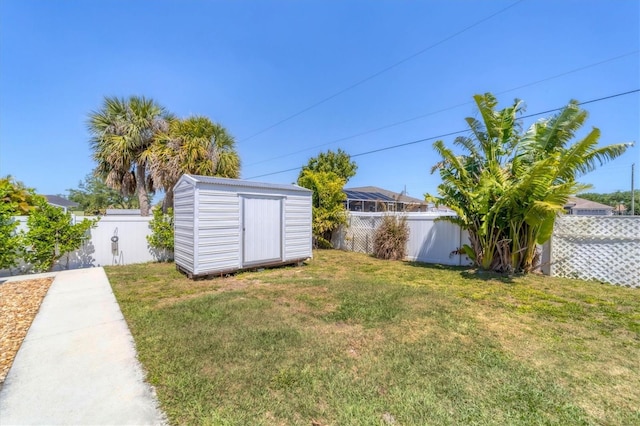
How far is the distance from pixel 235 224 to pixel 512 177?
270 inches

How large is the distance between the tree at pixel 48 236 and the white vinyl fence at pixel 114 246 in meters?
0.41

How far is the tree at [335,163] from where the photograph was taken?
21.2 m

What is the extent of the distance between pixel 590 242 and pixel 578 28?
218 inches

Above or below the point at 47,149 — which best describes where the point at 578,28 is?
above

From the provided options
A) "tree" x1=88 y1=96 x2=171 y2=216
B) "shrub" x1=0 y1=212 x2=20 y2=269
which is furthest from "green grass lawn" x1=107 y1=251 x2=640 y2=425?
"tree" x1=88 y1=96 x2=171 y2=216

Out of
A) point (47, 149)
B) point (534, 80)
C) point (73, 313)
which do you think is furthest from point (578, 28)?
point (47, 149)

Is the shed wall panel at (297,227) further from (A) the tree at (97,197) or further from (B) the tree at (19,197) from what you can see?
(A) the tree at (97,197)

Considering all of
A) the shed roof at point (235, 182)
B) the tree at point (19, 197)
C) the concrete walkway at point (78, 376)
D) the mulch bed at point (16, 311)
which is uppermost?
the shed roof at point (235, 182)

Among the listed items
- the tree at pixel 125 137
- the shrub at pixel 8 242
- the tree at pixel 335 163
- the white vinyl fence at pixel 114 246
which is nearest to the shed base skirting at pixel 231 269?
the white vinyl fence at pixel 114 246

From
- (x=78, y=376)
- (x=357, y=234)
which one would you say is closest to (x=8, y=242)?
(x=78, y=376)

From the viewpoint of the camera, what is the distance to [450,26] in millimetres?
9086

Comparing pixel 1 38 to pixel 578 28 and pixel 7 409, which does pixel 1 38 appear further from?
pixel 578 28

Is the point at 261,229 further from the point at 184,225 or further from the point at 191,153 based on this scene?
the point at 191,153

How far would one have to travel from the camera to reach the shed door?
22.3ft
